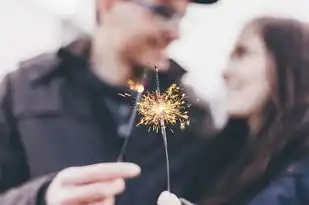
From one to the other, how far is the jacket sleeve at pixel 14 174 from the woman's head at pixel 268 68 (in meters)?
0.40

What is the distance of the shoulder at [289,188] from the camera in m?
1.10

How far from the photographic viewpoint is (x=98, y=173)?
3.63 feet

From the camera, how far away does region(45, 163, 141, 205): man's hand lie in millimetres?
1098

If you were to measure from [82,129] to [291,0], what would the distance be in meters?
0.48

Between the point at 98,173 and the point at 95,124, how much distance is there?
0.31ft

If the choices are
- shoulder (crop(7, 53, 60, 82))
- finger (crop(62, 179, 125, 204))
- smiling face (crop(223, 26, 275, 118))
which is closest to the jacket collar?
shoulder (crop(7, 53, 60, 82))

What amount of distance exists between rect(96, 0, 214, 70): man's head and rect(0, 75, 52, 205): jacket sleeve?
252 millimetres

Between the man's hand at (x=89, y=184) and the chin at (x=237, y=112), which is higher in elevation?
the chin at (x=237, y=112)

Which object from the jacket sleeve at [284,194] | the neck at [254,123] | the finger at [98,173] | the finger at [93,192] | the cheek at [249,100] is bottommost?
the jacket sleeve at [284,194]

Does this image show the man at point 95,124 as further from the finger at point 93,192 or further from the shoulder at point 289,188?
the shoulder at point 289,188

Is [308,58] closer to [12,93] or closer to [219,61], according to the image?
[219,61]

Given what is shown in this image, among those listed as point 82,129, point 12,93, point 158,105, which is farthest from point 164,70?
point 12,93

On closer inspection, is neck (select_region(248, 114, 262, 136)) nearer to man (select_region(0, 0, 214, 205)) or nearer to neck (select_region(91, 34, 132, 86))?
man (select_region(0, 0, 214, 205))

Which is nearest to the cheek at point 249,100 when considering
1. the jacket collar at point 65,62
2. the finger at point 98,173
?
the jacket collar at point 65,62
